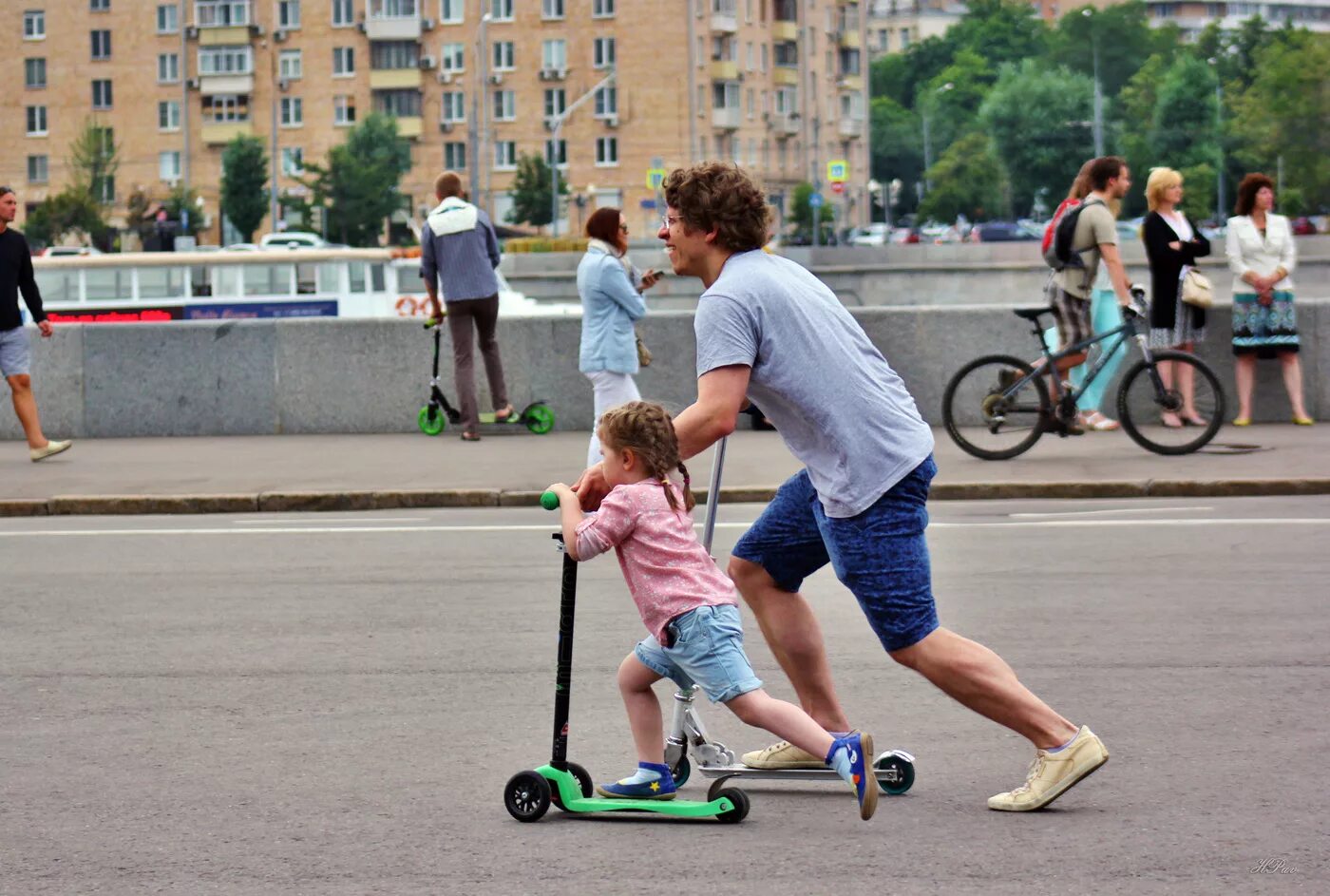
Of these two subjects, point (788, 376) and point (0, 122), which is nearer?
point (788, 376)

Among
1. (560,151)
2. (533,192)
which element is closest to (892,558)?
(533,192)

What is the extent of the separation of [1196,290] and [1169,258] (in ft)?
0.96

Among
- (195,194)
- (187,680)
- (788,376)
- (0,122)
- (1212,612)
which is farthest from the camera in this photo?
A: (0,122)

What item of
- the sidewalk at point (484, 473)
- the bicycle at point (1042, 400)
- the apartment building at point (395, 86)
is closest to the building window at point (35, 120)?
the apartment building at point (395, 86)

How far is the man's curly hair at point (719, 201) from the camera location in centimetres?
510

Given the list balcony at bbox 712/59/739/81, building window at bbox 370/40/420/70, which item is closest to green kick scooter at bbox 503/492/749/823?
balcony at bbox 712/59/739/81

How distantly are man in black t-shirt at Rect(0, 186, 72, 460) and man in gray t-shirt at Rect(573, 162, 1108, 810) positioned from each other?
10328mm

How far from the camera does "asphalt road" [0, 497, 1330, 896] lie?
4.77 m

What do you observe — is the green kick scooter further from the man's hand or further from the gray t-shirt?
the gray t-shirt

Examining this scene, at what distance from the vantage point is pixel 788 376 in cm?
507

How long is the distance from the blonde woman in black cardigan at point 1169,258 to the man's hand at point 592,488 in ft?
34.6

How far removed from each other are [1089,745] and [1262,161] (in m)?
99.4

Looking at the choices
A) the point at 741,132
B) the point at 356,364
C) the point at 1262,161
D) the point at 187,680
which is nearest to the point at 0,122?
the point at 741,132

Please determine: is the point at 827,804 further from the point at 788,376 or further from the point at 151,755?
the point at 151,755
